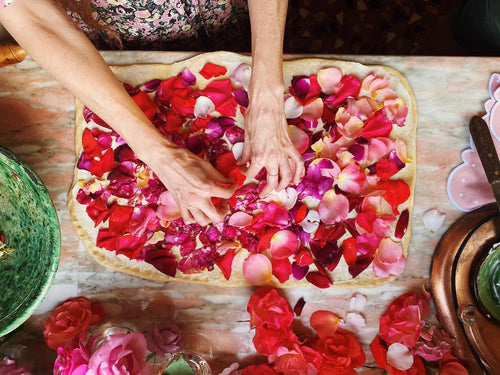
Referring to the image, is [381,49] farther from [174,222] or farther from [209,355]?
[209,355]

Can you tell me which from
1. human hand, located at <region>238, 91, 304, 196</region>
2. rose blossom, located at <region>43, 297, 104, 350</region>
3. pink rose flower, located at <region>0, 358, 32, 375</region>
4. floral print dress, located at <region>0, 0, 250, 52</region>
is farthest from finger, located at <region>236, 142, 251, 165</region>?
pink rose flower, located at <region>0, 358, 32, 375</region>

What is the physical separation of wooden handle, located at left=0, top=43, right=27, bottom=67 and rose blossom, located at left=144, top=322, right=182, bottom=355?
2.31 ft

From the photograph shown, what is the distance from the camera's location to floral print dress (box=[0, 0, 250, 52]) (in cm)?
95

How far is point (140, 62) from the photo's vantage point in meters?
1.01

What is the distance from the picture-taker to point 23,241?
0.84 metres

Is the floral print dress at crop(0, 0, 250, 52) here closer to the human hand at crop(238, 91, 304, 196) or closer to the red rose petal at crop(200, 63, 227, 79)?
the red rose petal at crop(200, 63, 227, 79)

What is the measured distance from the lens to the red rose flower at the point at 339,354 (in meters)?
0.93

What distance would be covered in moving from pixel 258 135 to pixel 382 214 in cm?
38

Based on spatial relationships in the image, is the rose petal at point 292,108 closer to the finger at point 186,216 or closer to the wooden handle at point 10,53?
the finger at point 186,216

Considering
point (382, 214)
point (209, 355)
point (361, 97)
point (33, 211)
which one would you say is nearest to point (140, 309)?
point (209, 355)

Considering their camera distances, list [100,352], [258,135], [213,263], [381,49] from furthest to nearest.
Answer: [381,49] → [213,263] → [258,135] → [100,352]

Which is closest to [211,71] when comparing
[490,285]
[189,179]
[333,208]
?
[189,179]

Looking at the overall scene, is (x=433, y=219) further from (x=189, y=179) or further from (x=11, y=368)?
(x=11, y=368)

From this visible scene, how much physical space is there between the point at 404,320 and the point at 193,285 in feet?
1.68
